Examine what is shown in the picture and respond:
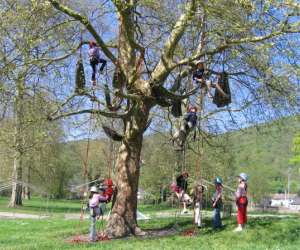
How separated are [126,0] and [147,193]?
136 feet

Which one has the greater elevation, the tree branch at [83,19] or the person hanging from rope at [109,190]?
the tree branch at [83,19]

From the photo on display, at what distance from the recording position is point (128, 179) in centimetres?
1596

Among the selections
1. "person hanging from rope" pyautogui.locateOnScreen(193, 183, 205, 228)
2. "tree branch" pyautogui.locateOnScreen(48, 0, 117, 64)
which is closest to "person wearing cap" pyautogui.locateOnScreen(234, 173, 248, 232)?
"person hanging from rope" pyautogui.locateOnScreen(193, 183, 205, 228)

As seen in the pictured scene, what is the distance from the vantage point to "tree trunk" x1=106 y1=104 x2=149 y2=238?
613 inches

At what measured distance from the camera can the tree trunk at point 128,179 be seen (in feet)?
51.1

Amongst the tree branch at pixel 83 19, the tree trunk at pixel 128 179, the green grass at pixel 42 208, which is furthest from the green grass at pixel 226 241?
the green grass at pixel 42 208

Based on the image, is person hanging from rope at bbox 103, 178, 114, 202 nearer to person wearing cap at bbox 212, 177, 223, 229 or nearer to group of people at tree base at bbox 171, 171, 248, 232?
group of people at tree base at bbox 171, 171, 248, 232

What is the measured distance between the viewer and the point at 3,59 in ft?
45.5

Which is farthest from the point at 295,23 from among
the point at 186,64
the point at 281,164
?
the point at 281,164

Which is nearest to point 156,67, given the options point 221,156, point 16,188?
point 221,156

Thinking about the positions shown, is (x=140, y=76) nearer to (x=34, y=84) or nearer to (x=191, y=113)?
(x=191, y=113)

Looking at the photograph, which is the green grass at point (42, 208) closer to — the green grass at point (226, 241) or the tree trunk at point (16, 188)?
the tree trunk at point (16, 188)

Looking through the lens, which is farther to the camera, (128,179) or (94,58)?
(128,179)

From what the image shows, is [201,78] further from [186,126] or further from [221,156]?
[221,156]
